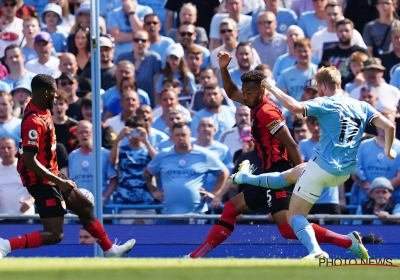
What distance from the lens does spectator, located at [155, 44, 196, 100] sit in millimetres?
15938

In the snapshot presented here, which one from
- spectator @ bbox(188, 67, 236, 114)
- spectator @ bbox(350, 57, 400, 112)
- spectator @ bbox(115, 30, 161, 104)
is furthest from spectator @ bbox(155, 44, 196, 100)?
spectator @ bbox(350, 57, 400, 112)

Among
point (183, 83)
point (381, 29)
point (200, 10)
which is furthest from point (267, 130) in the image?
point (200, 10)

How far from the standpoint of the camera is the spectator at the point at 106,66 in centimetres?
1622

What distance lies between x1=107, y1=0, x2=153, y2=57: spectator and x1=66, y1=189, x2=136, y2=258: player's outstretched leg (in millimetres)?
6415

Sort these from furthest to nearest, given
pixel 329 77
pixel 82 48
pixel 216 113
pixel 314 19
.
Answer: pixel 82 48, pixel 314 19, pixel 216 113, pixel 329 77

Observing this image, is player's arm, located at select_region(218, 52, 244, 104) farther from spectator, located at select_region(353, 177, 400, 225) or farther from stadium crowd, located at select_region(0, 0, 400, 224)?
spectator, located at select_region(353, 177, 400, 225)

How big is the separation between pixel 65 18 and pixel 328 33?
4.67 m

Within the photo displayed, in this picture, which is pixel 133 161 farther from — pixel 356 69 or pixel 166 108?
pixel 356 69

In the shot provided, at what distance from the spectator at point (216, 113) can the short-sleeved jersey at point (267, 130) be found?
13.0 ft

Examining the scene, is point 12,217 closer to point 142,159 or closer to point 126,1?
point 142,159

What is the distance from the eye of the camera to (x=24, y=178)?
10.8 meters

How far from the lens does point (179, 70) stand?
16.0 meters

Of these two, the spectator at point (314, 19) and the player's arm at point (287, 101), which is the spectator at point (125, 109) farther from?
the player's arm at point (287, 101)

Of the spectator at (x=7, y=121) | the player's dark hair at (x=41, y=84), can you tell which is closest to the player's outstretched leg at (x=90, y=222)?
the player's dark hair at (x=41, y=84)
